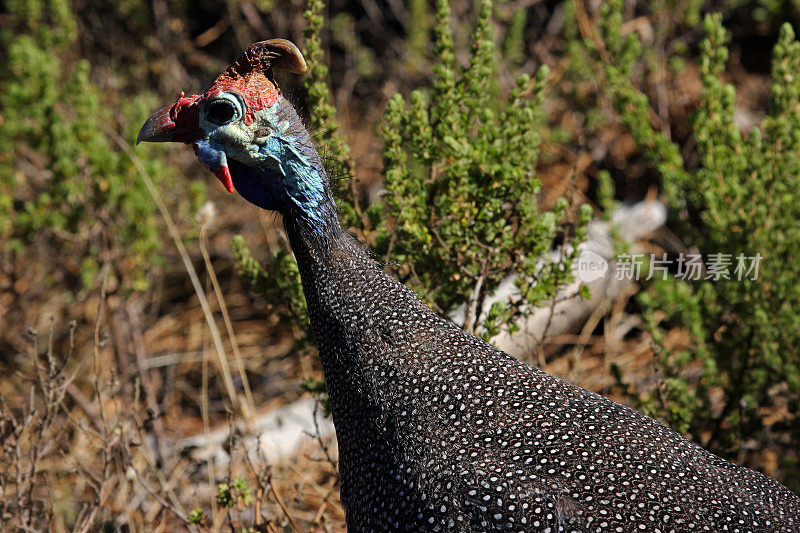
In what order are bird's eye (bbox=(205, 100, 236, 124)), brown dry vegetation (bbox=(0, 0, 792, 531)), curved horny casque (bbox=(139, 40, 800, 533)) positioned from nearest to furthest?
curved horny casque (bbox=(139, 40, 800, 533))
bird's eye (bbox=(205, 100, 236, 124))
brown dry vegetation (bbox=(0, 0, 792, 531))

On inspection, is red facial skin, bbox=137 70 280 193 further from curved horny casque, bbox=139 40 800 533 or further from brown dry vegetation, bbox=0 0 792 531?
brown dry vegetation, bbox=0 0 792 531

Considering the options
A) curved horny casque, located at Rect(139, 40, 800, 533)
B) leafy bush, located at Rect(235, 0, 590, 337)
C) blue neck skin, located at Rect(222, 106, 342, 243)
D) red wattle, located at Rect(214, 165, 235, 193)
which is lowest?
curved horny casque, located at Rect(139, 40, 800, 533)

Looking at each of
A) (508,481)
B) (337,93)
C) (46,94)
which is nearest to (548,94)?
(337,93)

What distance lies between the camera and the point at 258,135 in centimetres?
185

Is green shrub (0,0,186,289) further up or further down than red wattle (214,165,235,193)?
further up

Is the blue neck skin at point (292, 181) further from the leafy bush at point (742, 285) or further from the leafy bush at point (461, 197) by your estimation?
the leafy bush at point (742, 285)

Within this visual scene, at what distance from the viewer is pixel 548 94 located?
4.65m

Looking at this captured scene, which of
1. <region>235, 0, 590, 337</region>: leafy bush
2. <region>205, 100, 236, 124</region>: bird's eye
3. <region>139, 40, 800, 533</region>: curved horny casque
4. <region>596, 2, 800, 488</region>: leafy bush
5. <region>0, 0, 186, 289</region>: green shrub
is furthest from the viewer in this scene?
<region>0, 0, 186, 289</region>: green shrub

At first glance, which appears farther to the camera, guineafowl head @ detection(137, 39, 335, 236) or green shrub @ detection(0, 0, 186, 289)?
green shrub @ detection(0, 0, 186, 289)

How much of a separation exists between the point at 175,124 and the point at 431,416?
93cm

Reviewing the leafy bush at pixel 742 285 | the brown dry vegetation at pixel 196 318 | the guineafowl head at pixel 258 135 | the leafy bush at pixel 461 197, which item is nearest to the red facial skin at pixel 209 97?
the guineafowl head at pixel 258 135

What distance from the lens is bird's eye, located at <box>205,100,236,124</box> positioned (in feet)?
6.02

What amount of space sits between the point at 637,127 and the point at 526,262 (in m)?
1.24

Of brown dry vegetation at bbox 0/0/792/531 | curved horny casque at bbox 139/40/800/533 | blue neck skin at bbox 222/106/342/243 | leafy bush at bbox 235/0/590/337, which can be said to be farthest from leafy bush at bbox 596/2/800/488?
blue neck skin at bbox 222/106/342/243
